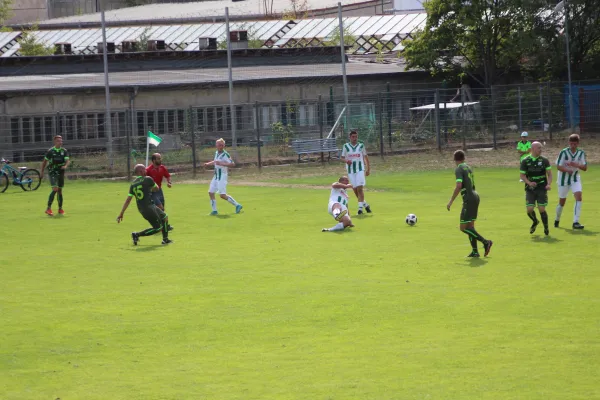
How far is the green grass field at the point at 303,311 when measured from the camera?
31.9 feet

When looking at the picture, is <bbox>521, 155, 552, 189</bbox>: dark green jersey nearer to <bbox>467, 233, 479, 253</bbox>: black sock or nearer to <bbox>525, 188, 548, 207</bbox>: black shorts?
<bbox>525, 188, 548, 207</bbox>: black shorts

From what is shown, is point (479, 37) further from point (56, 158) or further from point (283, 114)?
point (56, 158)

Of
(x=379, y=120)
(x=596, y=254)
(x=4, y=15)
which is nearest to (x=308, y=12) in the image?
(x=4, y=15)

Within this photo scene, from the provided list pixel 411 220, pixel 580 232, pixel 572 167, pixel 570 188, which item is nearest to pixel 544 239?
pixel 580 232

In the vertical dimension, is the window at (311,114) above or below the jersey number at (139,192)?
above

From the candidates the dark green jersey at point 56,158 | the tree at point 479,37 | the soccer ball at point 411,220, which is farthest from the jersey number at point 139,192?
the tree at point 479,37

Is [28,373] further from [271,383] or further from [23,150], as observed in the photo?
[23,150]

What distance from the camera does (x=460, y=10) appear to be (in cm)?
4938

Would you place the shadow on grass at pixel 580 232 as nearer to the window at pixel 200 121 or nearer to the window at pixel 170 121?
the window at pixel 200 121

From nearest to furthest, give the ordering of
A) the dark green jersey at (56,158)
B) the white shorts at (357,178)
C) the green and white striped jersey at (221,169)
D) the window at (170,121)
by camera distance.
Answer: the white shorts at (357,178)
the green and white striped jersey at (221,169)
the dark green jersey at (56,158)
the window at (170,121)

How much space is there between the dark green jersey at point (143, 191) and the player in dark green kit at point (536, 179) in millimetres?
7763

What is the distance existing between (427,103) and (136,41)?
20239mm

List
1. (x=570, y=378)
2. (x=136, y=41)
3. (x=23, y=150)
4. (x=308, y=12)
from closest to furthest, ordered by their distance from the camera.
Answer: (x=570, y=378) → (x=23, y=150) → (x=136, y=41) → (x=308, y=12)

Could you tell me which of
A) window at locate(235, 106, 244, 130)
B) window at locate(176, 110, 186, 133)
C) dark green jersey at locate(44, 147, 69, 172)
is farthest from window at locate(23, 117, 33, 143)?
dark green jersey at locate(44, 147, 69, 172)
